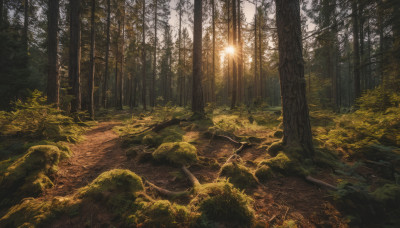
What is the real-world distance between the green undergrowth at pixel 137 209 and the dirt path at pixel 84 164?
70 centimetres

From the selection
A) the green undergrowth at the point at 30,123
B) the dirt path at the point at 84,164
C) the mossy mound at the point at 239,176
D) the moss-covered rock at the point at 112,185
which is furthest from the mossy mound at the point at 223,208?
the green undergrowth at the point at 30,123

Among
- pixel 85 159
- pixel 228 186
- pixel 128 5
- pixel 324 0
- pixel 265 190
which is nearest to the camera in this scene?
pixel 228 186

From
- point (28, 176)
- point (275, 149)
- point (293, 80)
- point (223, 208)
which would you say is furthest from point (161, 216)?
point (293, 80)

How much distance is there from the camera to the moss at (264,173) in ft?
9.90

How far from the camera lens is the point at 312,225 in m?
1.88

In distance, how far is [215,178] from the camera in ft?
9.93

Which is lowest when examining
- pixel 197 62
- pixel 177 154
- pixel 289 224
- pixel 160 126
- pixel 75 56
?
pixel 289 224

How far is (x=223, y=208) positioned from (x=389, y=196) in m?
1.84

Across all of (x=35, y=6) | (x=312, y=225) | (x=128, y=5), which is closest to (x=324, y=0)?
(x=312, y=225)

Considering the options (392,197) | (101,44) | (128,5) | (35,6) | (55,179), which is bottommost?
(55,179)

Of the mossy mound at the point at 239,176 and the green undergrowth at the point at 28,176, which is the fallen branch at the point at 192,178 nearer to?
the mossy mound at the point at 239,176

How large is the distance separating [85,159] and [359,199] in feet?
17.7

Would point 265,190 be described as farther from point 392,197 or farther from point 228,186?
point 392,197

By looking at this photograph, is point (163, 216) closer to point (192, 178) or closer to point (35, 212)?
point (192, 178)
